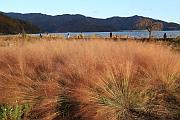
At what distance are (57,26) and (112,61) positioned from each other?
133022 mm

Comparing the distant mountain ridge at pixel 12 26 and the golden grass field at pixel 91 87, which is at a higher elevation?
the golden grass field at pixel 91 87

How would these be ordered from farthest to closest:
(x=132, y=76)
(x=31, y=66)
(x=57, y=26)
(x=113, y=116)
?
(x=57, y=26) < (x=31, y=66) < (x=132, y=76) < (x=113, y=116)

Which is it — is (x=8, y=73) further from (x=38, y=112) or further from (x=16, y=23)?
(x=16, y=23)

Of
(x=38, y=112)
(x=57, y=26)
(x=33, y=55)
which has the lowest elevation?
(x=57, y=26)

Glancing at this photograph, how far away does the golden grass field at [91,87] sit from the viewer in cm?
714

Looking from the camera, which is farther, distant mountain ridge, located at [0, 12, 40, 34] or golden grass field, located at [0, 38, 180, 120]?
distant mountain ridge, located at [0, 12, 40, 34]

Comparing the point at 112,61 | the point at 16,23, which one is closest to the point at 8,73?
the point at 112,61

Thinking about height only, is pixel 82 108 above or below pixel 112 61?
below

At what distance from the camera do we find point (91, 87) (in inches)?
292

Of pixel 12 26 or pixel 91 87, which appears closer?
pixel 91 87

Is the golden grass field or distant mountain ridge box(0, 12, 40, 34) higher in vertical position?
the golden grass field

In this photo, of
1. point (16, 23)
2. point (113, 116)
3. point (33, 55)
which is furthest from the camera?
point (16, 23)

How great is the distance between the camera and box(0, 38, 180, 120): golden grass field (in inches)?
281

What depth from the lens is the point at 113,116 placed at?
6918 millimetres
